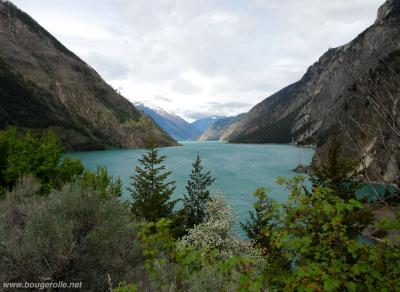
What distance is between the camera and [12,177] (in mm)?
36188

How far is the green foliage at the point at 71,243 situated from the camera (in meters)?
7.86

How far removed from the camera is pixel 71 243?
8383 millimetres

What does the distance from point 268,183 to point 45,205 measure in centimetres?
7459

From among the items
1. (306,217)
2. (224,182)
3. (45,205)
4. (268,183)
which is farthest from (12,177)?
(268,183)

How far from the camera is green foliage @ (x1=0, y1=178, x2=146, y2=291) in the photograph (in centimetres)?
786

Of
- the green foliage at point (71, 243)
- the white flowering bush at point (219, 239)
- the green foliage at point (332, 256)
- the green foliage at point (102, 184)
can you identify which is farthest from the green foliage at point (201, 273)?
the white flowering bush at point (219, 239)

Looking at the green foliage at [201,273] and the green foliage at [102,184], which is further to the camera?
the green foliage at [102,184]

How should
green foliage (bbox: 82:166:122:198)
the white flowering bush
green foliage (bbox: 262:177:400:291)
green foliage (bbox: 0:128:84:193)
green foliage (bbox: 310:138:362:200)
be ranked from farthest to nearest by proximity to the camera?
1. green foliage (bbox: 0:128:84:193)
2. green foliage (bbox: 310:138:362:200)
3. the white flowering bush
4. green foliage (bbox: 82:166:122:198)
5. green foliage (bbox: 262:177:400:291)

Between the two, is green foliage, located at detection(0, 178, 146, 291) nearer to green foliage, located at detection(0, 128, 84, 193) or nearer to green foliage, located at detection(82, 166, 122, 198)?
green foliage, located at detection(82, 166, 122, 198)

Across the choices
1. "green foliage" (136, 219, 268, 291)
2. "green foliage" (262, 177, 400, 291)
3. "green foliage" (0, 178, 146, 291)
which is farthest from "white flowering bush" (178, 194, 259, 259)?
"green foliage" (262, 177, 400, 291)

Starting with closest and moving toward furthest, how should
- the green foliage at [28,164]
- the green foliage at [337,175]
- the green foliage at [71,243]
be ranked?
1. the green foliage at [71,243]
2. the green foliage at [337,175]
3. the green foliage at [28,164]

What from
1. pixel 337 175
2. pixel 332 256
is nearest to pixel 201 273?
pixel 332 256

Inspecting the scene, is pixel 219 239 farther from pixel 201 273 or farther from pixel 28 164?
pixel 28 164

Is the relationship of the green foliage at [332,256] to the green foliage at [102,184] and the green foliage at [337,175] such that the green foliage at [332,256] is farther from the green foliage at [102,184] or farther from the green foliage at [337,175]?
the green foliage at [337,175]
